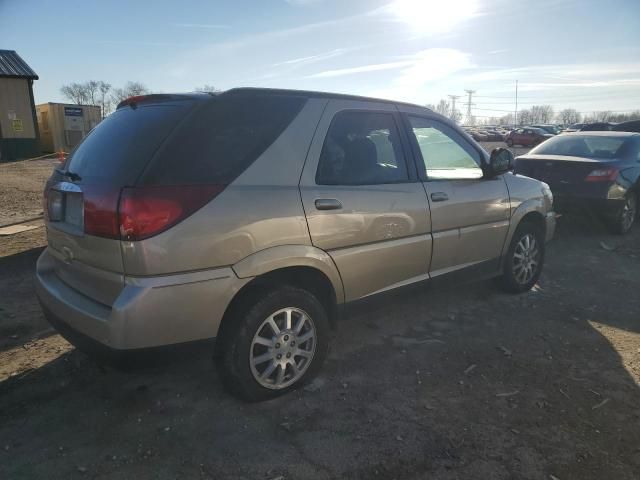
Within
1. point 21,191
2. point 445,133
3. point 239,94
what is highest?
point 239,94

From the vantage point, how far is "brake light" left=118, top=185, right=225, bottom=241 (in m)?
2.30

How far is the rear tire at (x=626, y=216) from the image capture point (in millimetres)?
7293

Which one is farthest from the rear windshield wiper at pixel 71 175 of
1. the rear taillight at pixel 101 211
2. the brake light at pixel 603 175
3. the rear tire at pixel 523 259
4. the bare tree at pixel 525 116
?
the bare tree at pixel 525 116

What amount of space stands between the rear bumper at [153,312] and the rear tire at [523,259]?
10.3 feet

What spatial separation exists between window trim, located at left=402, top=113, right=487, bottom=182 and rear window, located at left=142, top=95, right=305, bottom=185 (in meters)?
1.10

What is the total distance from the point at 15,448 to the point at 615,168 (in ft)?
25.9

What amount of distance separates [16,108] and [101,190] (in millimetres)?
25524

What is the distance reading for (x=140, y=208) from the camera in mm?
2299

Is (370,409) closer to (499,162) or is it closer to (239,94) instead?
(239,94)

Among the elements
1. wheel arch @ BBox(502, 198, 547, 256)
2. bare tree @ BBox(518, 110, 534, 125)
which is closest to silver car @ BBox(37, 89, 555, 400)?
wheel arch @ BBox(502, 198, 547, 256)

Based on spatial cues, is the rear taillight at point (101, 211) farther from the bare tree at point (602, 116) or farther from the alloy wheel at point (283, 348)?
the bare tree at point (602, 116)

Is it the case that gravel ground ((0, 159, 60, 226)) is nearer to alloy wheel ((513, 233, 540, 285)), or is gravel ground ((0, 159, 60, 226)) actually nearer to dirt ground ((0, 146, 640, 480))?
dirt ground ((0, 146, 640, 480))

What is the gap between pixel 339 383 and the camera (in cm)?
318

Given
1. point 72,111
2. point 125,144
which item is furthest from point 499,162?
point 72,111
